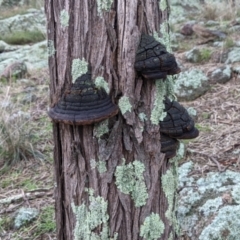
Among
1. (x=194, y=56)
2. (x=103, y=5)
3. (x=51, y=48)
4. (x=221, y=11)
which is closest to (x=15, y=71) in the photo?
(x=194, y=56)

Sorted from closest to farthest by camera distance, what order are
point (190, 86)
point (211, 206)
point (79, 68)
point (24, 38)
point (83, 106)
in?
1. point (83, 106)
2. point (79, 68)
3. point (211, 206)
4. point (190, 86)
5. point (24, 38)

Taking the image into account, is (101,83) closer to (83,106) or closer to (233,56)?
(83,106)

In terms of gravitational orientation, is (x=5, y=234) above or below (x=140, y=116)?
below

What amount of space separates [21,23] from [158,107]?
29.0 ft

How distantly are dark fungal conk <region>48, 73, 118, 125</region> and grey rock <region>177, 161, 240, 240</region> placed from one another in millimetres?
979

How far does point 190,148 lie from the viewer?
3.03 meters

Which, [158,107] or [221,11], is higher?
[158,107]

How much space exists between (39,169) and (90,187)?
1687mm

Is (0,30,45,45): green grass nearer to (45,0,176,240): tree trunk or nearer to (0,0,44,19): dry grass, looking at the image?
(0,0,44,19): dry grass

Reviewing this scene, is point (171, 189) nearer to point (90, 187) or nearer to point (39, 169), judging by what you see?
point (90, 187)

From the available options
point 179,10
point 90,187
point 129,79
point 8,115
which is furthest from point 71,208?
point 179,10

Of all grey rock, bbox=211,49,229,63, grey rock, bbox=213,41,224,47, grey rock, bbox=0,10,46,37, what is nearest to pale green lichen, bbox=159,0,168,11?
grey rock, bbox=211,49,229,63

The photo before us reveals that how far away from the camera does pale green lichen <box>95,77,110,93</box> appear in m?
1.41

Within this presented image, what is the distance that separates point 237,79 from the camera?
4.12 metres
